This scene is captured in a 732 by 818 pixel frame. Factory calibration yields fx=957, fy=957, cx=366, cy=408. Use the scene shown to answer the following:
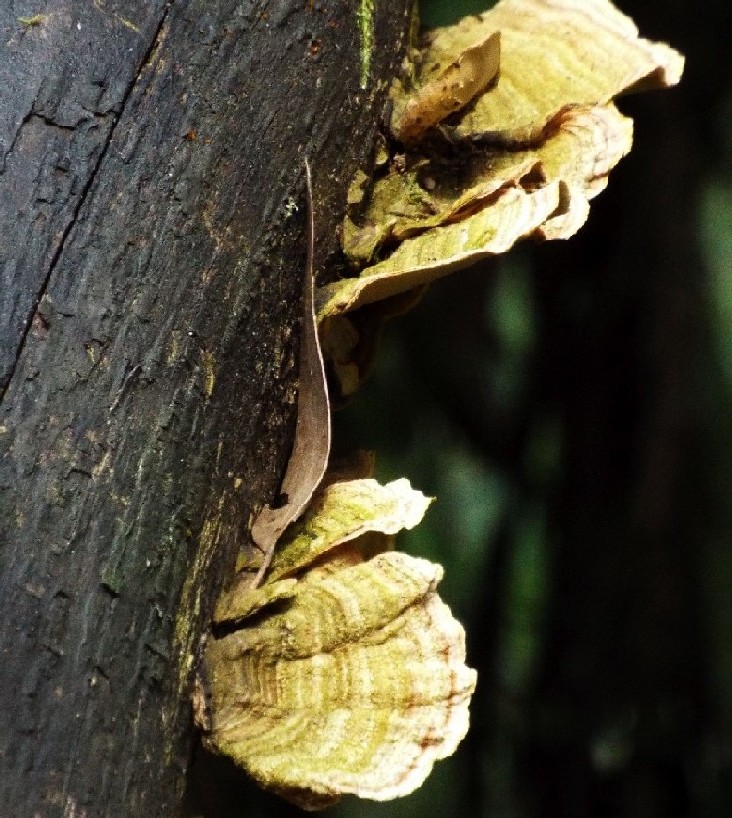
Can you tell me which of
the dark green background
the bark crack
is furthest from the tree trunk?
the dark green background

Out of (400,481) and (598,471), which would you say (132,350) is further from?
(598,471)

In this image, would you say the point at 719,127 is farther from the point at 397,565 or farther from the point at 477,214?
the point at 397,565

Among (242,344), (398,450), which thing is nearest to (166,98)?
(242,344)

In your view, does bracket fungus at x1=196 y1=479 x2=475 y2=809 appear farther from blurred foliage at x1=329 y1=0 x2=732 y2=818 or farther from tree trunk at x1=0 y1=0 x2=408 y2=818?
blurred foliage at x1=329 y1=0 x2=732 y2=818

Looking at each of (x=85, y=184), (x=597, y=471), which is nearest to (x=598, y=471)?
(x=597, y=471)

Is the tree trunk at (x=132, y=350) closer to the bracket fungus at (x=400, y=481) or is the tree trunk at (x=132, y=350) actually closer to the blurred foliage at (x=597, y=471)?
the bracket fungus at (x=400, y=481)

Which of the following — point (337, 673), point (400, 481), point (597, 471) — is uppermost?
point (597, 471)
